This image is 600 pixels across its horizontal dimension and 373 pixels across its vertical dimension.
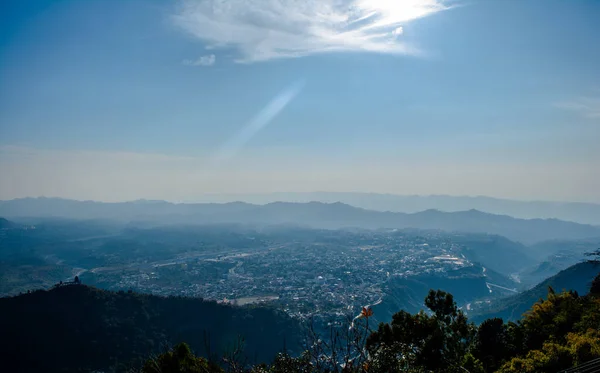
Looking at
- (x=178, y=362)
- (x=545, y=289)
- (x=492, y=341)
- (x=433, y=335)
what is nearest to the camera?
(x=433, y=335)

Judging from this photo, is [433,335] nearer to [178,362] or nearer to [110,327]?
[178,362]

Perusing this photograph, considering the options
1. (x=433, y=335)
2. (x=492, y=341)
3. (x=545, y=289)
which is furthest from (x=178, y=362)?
(x=545, y=289)

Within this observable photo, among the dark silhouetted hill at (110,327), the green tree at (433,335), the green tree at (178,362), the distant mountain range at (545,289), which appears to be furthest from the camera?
→ the distant mountain range at (545,289)

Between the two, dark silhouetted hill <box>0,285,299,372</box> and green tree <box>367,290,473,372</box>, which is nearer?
green tree <box>367,290,473,372</box>

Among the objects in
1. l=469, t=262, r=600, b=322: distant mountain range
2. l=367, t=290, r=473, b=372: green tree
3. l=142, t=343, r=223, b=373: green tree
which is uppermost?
l=367, t=290, r=473, b=372: green tree

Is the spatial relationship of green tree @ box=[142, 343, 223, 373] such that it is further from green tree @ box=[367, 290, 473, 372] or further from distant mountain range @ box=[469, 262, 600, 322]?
distant mountain range @ box=[469, 262, 600, 322]

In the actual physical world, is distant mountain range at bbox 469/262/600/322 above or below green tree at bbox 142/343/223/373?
below

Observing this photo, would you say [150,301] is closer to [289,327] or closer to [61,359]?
[61,359]

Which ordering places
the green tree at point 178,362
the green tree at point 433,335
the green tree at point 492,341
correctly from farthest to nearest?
the green tree at point 492,341, the green tree at point 178,362, the green tree at point 433,335

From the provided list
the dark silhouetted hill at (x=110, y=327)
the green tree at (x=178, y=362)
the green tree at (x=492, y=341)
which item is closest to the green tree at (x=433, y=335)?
the green tree at (x=492, y=341)

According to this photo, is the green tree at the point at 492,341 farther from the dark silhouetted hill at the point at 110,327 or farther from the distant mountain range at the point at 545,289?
the distant mountain range at the point at 545,289

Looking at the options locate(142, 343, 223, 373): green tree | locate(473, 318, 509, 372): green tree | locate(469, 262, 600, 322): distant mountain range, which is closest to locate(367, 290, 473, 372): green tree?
→ locate(473, 318, 509, 372): green tree
